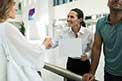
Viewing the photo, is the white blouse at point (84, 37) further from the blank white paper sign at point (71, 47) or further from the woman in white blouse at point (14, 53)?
the woman in white blouse at point (14, 53)

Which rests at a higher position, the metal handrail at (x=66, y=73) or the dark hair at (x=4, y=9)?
the dark hair at (x=4, y=9)

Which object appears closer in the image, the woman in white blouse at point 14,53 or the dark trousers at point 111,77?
the woman in white blouse at point 14,53

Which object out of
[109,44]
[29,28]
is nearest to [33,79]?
[109,44]

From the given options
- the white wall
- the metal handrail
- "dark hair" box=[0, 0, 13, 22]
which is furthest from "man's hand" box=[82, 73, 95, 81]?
the white wall

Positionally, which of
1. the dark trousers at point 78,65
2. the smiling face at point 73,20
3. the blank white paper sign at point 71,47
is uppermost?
the smiling face at point 73,20

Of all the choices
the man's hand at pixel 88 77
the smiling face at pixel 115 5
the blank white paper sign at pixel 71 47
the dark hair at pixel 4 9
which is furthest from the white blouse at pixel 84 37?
the dark hair at pixel 4 9

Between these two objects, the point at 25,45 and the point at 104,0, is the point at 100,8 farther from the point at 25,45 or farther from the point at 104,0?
the point at 25,45

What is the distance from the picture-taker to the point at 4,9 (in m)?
1.48

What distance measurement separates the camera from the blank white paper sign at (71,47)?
2.06 m

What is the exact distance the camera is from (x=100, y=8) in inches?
113

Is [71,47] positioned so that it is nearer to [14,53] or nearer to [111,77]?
[111,77]

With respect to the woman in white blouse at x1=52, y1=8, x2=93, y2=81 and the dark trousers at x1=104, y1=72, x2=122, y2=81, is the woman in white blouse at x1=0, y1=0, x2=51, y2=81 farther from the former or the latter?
the woman in white blouse at x1=52, y1=8, x2=93, y2=81

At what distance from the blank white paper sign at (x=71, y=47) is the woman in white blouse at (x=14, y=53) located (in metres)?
0.52

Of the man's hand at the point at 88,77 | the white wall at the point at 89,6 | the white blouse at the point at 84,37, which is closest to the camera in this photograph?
the man's hand at the point at 88,77
